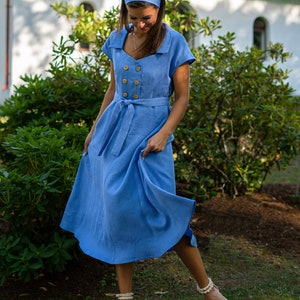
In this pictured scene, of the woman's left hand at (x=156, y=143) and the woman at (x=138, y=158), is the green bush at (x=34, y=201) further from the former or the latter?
the woman's left hand at (x=156, y=143)

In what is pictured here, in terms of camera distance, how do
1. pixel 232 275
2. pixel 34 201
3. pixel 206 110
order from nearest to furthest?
pixel 34 201
pixel 232 275
pixel 206 110

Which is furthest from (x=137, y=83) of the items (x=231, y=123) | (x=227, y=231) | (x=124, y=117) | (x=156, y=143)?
(x=231, y=123)

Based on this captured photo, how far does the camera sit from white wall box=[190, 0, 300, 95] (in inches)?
653

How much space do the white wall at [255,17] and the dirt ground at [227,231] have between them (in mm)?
10564

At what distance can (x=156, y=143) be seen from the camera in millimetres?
3176

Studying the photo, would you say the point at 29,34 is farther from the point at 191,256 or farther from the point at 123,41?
the point at 191,256

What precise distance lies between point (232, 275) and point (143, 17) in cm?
217

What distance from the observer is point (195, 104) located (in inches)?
225

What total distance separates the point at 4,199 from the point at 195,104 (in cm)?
240

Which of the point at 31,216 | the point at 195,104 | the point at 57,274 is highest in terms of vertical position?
the point at 195,104

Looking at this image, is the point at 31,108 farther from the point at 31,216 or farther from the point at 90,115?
the point at 31,216

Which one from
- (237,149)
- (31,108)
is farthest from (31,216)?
(237,149)

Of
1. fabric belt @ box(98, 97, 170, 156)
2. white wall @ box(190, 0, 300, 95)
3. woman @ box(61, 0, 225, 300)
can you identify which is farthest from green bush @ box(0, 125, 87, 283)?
white wall @ box(190, 0, 300, 95)

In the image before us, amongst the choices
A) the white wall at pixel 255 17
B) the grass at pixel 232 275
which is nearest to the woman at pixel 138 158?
the grass at pixel 232 275
